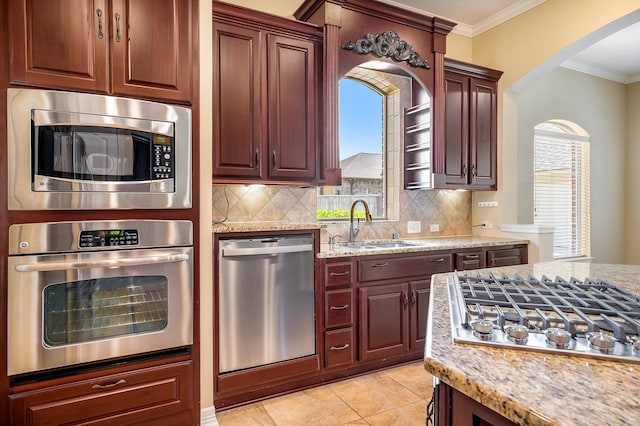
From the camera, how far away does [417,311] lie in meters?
3.01

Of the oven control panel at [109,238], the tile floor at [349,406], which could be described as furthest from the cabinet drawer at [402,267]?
the oven control panel at [109,238]

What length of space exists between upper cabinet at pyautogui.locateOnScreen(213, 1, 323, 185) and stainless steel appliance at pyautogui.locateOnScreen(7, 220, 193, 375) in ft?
2.77

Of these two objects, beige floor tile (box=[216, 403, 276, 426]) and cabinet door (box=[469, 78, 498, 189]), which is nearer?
beige floor tile (box=[216, 403, 276, 426])

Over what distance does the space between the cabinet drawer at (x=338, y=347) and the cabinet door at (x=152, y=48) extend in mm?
1845

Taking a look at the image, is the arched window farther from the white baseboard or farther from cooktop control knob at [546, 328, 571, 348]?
cooktop control knob at [546, 328, 571, 348]

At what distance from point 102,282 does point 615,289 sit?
2100 millimetres

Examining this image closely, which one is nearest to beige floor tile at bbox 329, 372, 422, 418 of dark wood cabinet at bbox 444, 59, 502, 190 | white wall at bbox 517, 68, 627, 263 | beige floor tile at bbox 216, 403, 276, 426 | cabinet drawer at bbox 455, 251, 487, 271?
beige floor tile at bbox 216, 403, 276, 426

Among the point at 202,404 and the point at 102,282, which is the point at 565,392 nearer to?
the point at 102,282

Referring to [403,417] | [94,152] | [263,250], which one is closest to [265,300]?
[263,250]

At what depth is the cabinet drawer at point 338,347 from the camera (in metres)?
2.64

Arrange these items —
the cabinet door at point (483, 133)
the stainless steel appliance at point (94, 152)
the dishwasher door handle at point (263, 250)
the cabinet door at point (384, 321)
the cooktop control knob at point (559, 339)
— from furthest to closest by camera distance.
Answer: the cabinet door at point (483, 133)
the cabinet door at point (384, 321)
the dishwasher door handle at point (263, 250)
the stainless steel appliance at point (94, 152)
the cooktop control knob at point (559, 339)

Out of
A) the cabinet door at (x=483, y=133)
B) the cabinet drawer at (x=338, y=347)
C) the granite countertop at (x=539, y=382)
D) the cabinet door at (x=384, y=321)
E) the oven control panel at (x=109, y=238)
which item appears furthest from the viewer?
the cabinet door at (x=483, y=133)

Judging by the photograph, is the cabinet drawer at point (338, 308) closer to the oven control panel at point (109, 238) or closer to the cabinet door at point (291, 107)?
the cabinet door at point (291, 107)

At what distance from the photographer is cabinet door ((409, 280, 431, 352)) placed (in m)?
2.99
